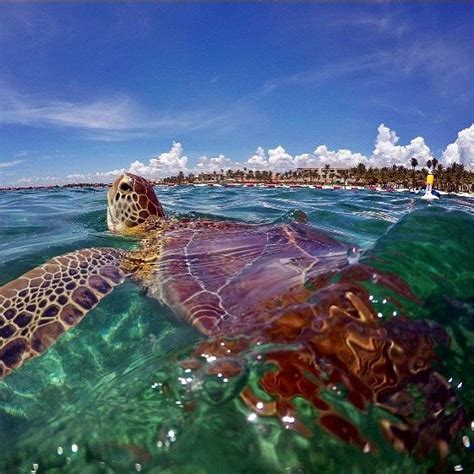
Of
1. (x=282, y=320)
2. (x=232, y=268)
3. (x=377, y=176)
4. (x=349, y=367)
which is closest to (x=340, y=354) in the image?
(x=349, y=367)

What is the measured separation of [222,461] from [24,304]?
250 cm

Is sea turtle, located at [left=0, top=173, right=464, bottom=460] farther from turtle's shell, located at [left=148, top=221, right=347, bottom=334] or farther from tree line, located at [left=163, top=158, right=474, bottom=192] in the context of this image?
tree line, located at [left=163, top=158, right=474, bottom=192]

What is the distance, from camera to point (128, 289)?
3535mm

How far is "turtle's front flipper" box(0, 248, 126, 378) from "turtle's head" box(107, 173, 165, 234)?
2.14 meters

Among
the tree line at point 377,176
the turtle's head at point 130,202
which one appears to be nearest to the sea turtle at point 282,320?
the turtle's head at point 130,202

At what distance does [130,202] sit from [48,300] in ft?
10.3

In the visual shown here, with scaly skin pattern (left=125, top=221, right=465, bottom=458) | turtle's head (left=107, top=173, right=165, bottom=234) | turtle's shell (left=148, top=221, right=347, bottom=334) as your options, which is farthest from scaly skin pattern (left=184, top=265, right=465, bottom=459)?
turtle's head (left=107, top=173, right=165, bottom=234)

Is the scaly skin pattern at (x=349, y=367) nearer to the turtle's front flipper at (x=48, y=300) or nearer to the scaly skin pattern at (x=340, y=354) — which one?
the scaly skin pattern at (x=340, y=354)

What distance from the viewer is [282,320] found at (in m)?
1.80

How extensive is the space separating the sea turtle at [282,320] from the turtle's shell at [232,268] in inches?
0.5

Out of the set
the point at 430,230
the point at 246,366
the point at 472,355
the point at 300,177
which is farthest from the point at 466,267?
the point at 300,177

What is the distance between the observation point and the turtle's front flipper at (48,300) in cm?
272

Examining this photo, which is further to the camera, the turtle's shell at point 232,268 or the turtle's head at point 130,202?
the turtle's head at point 130,202

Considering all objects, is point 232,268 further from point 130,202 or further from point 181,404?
point 130,202
